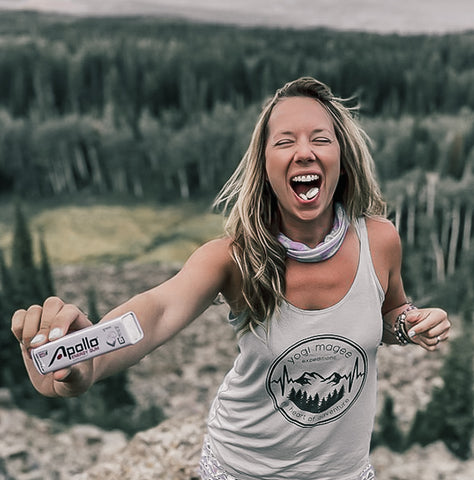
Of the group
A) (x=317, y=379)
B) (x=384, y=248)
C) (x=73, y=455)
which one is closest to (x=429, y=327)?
(x=384, y=248)

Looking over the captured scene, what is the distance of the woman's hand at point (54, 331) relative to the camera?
1.18 meters

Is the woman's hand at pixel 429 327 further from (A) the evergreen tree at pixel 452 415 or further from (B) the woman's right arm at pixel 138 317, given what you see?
(A) the evergreen tree at pixel 452 415

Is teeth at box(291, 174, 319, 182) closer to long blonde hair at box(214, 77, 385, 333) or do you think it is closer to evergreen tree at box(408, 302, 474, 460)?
long blonde hair at box(214, 77, 385, 333)

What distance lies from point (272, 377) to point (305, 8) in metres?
5.92

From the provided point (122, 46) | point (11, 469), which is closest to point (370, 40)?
point (122, 46)

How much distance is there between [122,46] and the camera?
701 centimetres

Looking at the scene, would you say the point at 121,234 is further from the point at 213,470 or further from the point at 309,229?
the point at 309,229

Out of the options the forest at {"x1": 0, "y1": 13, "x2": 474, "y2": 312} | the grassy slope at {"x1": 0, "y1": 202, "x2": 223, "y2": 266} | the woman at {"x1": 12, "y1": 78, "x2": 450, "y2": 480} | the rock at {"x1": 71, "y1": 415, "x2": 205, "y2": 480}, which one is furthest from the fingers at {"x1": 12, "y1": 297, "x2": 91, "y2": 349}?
the grassy slope at {"x1": 0, "y1": 202, "x2": 223, "y2": 266}

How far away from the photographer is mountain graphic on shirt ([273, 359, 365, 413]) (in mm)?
1439

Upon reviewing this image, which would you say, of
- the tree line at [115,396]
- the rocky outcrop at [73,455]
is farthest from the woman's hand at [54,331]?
the tree line at [115,396]

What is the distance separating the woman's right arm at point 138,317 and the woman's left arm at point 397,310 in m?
0.44

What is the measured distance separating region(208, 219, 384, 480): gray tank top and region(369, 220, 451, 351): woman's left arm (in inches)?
2.2

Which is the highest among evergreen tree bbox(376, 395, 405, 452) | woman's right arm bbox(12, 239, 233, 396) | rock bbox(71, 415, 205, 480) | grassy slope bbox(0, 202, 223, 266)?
woman's right arm bbox(12, 239, 233, 396)

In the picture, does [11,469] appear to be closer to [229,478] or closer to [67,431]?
[67,431]
